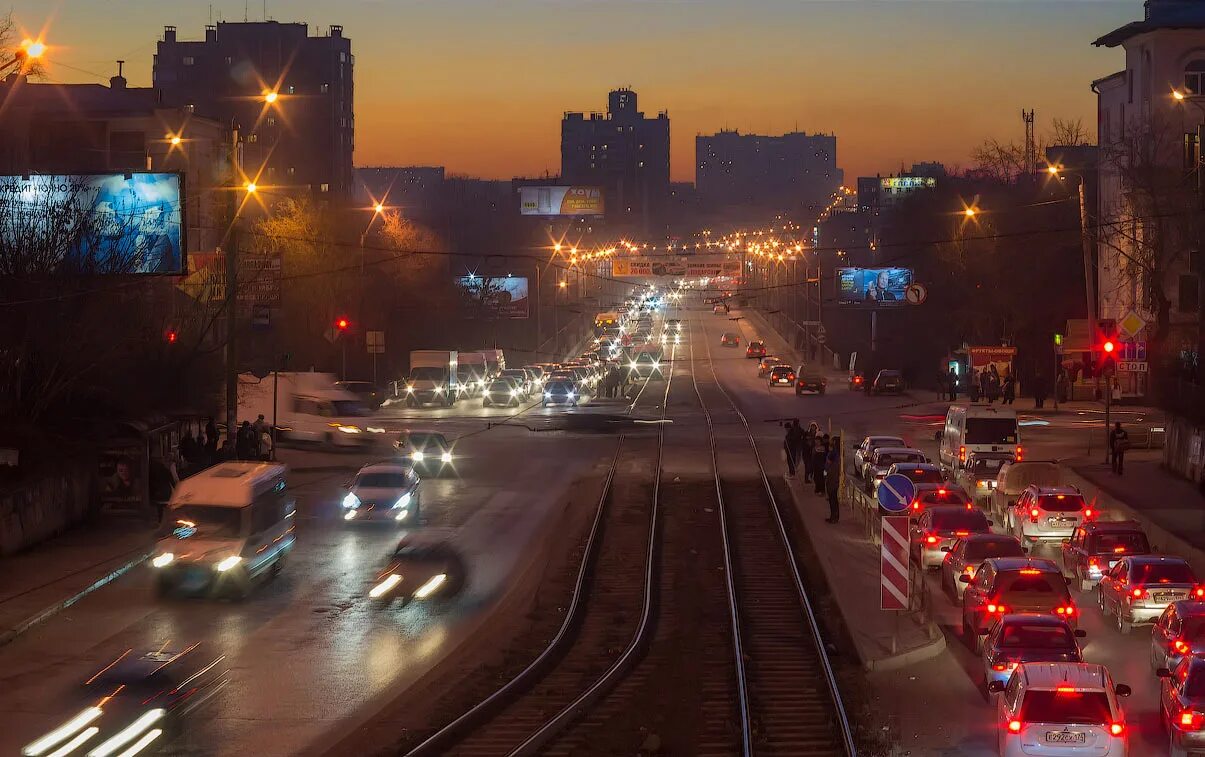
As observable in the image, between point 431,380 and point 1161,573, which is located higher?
point 431,380

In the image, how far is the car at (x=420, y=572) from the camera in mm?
24531

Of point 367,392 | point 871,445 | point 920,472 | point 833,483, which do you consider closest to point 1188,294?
point 871,445

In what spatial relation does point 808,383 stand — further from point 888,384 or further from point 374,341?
point 374,341

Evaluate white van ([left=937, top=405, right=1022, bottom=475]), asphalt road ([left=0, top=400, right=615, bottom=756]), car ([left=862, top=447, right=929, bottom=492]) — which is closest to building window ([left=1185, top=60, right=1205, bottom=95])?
white van ([left=937, top=405, right=1022, bottom=475])

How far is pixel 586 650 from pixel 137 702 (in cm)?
729

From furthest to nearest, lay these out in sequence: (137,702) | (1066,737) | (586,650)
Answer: (586,650) < (137,702) < (1066,737)

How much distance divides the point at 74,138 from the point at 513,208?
128 metres

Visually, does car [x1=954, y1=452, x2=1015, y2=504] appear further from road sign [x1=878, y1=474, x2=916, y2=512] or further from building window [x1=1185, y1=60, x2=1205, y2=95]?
building window [x1=1185, y1=60, x2=1205, y2=95]

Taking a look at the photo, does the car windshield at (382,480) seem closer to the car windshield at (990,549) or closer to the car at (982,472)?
the car windshield at (990,549)

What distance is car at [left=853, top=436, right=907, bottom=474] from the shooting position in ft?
132

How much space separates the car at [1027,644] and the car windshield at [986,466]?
751 inches

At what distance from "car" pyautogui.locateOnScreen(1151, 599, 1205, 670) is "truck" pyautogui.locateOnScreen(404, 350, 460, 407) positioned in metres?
52.4

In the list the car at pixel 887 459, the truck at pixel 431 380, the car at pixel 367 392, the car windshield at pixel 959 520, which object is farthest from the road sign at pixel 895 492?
the truck at pixel 431 380

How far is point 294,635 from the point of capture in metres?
21.1
